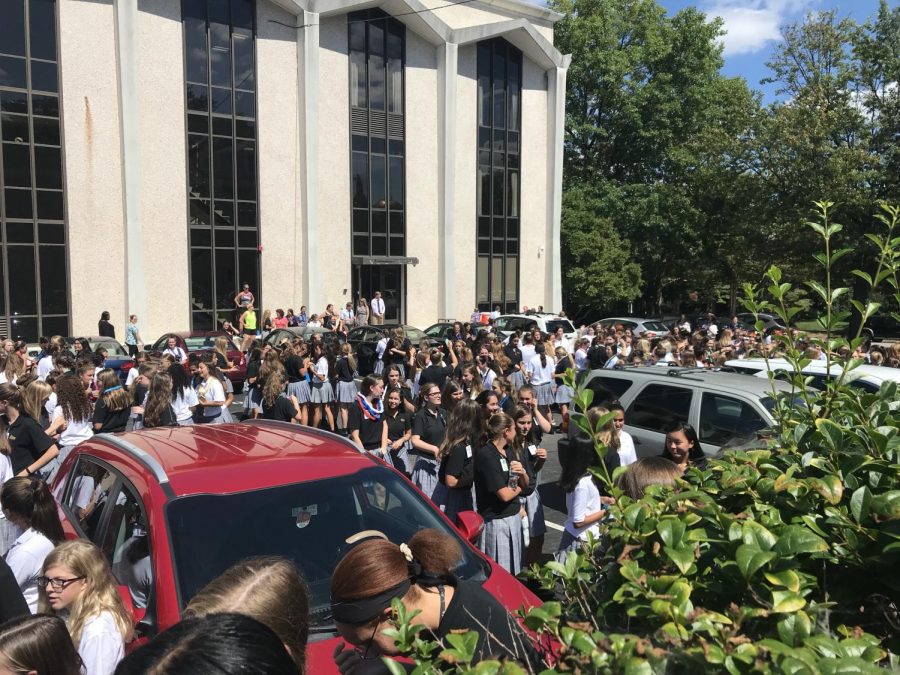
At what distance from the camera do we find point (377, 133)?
30234 millimetres

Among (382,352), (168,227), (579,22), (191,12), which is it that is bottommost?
(382,352)

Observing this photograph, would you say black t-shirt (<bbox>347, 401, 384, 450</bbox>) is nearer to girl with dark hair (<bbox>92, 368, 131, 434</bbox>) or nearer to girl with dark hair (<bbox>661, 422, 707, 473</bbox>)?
girl with dark hair (<bbox>92, 368, 131, 434</bbox>)

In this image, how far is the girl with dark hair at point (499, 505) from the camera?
19.5 feet

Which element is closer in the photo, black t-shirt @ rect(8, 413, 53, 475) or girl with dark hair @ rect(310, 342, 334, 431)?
black t-shirt @ rect(8, 413, 53, 475)

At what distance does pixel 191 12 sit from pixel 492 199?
47.4 feet

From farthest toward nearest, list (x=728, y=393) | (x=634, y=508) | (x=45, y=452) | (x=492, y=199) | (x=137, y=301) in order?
1. (x=492, y=199)
2. (x=137, y=301)
3. (x=728, y=393)
4. (x=45, y=452)
5. (x=634, y=508)

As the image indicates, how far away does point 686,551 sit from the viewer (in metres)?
1.77

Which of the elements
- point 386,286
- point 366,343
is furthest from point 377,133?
point 366,343

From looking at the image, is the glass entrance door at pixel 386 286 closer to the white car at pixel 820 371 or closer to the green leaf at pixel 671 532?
the white car at pixel 820 371

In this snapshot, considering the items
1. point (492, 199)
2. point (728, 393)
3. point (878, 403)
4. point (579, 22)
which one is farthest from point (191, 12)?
point (878, 403)

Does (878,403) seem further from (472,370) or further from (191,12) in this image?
(191,12)

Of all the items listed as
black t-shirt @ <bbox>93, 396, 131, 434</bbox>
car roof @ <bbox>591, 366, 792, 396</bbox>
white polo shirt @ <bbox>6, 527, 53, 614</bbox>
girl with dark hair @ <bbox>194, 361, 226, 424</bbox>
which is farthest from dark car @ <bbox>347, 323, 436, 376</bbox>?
white polo shirt @ <bbox>6, 527, 53, 614</bbox>

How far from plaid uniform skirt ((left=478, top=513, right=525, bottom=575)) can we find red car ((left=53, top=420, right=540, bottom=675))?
112 cm

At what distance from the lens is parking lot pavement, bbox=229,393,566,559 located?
823cm
